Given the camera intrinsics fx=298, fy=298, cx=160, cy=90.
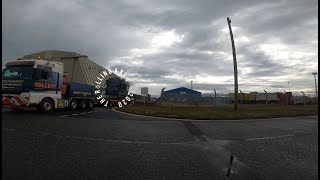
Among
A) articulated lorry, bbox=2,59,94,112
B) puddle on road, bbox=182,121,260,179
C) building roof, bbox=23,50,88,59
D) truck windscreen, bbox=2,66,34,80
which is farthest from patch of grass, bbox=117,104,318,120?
building roof, bbox=23,50,88,59

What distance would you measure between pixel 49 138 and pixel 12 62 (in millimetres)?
12788

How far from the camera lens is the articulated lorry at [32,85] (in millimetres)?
17859

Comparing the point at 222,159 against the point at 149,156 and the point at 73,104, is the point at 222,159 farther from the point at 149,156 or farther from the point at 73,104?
the point at 73,104

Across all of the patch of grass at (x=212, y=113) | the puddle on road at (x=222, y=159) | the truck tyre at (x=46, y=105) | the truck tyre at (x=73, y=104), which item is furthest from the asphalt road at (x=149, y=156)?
the truck tyre at (x=73, y=104)

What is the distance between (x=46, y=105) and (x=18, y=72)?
2666 millimetres

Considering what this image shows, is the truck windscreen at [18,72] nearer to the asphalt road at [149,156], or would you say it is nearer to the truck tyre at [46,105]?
the truck tyre at [46,105]

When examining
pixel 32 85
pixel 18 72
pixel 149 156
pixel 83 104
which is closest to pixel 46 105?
pixel 32 85

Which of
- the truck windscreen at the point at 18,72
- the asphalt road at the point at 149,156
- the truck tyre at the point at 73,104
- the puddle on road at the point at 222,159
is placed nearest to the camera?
the asphalt road at the point at 149,156

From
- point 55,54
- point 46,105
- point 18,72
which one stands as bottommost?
point 46,105

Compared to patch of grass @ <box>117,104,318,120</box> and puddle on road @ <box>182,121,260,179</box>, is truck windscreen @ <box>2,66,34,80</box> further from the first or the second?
puddle on road @ <box>182,121,260,179</box>

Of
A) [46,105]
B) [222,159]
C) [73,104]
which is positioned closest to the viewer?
[222,159]

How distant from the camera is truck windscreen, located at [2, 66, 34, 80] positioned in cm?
1811

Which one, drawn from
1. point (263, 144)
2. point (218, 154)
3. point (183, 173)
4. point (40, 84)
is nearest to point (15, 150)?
point (183, 173)

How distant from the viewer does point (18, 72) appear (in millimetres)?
18438
